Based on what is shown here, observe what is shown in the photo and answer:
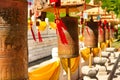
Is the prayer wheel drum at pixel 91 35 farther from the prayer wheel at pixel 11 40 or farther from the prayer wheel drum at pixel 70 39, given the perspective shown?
the prayer wheel at pixel 11 40

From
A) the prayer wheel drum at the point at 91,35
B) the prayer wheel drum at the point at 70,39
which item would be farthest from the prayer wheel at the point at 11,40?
Answer: the prayer wheel drum at the point at 91,35

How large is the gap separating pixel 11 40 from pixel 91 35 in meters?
7.55

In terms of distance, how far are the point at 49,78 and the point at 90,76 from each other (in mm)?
3009

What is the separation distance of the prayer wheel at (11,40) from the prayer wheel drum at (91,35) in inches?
287

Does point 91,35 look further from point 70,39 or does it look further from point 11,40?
point 11,40

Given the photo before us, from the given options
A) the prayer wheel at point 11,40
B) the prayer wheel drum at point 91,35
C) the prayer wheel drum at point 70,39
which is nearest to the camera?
the prayer wheel at point 11,40

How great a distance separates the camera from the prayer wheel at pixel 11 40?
222cm

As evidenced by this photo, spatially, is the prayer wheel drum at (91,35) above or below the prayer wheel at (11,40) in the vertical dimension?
below

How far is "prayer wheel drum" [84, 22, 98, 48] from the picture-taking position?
31.6ft

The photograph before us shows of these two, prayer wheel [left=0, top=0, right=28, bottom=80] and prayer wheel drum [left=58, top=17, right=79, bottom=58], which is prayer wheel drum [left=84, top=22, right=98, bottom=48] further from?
prayer wheel [left=0, top=0, right=28, bottom=80]

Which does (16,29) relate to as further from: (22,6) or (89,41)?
(89,41)

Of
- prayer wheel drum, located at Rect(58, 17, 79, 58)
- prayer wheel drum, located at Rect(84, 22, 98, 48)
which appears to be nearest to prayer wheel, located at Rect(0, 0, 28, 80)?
prayer wheel drum, located at Rect(58, 17, 79, 58)

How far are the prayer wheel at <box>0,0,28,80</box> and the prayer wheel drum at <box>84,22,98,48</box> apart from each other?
23.9 feet

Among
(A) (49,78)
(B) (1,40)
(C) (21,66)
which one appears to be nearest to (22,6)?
(B) (1,40)
